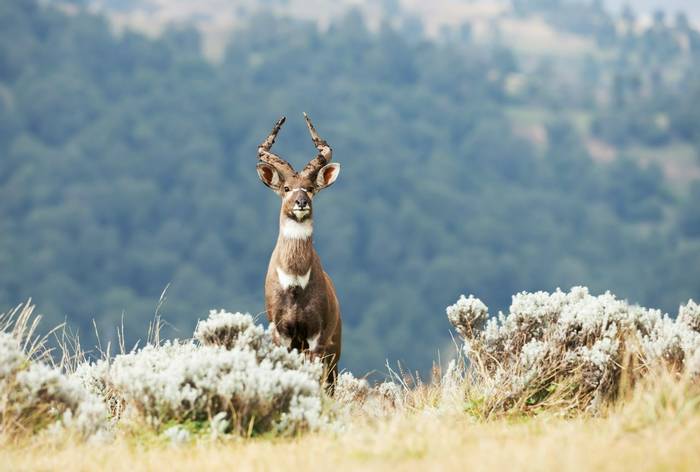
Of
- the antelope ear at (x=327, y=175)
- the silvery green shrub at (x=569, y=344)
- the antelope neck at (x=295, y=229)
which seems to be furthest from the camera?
the antelope ear at (x=327, y=175)

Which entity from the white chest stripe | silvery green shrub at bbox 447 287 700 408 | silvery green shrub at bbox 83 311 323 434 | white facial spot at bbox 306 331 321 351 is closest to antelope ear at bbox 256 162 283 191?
the white chest stripe

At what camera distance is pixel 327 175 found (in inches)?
509

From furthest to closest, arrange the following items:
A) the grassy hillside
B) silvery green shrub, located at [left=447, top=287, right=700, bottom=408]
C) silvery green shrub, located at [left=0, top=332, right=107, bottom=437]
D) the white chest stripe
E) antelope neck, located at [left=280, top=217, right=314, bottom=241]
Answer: antelope neck, located at [left=280, top=217, right=314, bottom=241] < the white chest stripe < silvery green shrub, located at [left=447, top=287, right=700, bottom=408] < silvery green shrub, located at [left=0, top=332, right=107, bottom=437] < the grassy hillside

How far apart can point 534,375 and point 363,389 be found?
3.53 m

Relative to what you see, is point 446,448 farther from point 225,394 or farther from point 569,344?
point 569,344

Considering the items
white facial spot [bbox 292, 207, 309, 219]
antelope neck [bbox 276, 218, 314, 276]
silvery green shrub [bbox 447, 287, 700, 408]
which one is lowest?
silvery green shrub [bbox 447, 287, 700, 408]

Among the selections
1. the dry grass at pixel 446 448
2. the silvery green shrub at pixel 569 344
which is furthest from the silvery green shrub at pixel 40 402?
the silvery green shrub at pixel 569 344

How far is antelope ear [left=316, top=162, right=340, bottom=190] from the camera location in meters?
12.8

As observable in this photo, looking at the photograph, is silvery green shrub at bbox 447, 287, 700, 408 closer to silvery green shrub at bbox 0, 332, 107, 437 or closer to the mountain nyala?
the mountain nyala

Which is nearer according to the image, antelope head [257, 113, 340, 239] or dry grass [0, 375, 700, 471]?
dry grass [0, 375, 700, 471]

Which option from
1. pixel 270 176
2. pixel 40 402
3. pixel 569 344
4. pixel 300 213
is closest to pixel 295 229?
pixel 300 213

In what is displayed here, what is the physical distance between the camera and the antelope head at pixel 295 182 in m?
12.4

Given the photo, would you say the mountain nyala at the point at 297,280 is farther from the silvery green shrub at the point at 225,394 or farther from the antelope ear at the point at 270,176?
the silvery green shrub at the point at 225,394

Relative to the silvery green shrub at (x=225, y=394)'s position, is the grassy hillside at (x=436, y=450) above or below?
below
